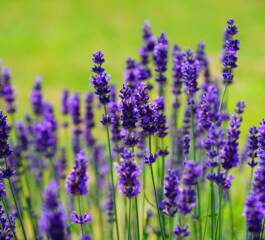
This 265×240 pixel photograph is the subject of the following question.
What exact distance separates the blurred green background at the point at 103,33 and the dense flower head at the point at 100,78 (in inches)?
545

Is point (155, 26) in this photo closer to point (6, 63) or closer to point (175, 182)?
point (6, 63)

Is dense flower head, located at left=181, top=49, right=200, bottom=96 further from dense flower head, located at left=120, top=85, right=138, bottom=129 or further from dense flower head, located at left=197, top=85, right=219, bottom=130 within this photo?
dense flower head, located at left=120, top=85, right=138, bottom=129

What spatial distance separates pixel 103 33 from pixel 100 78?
725 inches

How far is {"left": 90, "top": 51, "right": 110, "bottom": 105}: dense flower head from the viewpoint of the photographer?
354 cm

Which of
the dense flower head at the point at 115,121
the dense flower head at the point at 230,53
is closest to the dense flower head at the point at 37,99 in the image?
the dense flower head at the point at 115,121

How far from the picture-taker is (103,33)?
2162 cm

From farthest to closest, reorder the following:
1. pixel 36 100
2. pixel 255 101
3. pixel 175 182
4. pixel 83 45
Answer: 1. pixel 83 45
2. pixel 255 101
3. pixel 36 100
4. pixel 175 182

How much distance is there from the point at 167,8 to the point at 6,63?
8.16 m

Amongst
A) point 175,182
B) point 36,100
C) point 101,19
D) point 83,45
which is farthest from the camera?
point 101,19

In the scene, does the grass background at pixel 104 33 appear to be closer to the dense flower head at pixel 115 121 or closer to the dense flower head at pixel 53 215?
the dense flower head at pixel 115 121

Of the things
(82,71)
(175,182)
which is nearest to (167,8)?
(82,71)

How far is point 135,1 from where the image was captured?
2381 cm

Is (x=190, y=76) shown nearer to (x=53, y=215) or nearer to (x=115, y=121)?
(x=115, y=121)

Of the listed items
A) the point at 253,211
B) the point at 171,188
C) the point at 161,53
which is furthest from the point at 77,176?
the point at 161,53
